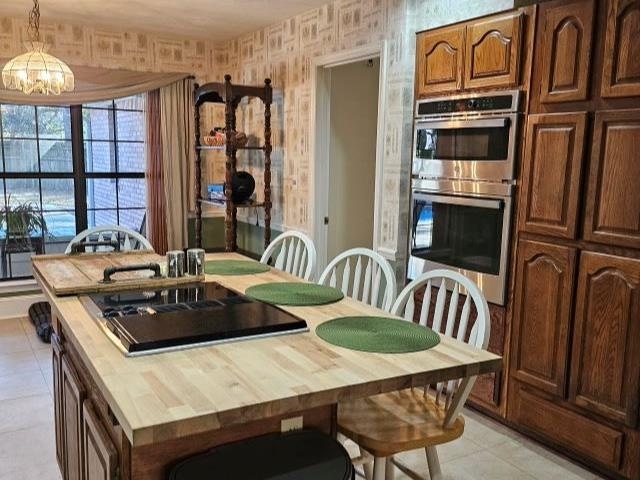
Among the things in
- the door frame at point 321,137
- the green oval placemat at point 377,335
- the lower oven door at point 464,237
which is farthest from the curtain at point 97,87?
the green oval placemat at point 377,335

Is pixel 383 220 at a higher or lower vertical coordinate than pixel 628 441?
higher

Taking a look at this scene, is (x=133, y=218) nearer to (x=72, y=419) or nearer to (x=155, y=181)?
(x=155, y=181)

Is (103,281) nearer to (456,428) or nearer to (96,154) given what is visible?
(456,428)

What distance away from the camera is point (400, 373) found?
1.40m

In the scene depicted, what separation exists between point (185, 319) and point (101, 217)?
12.5ft

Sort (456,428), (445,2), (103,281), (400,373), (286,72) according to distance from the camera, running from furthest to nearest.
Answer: (286,72) → (445,2) → (103,281) → (456,428) → (400,373)

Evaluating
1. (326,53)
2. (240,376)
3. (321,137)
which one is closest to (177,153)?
(321,137)

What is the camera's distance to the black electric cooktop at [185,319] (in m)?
1.50

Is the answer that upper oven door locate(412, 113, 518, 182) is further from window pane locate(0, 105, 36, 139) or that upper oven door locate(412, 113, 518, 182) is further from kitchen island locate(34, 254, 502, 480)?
window pane locate(0, 105, 36, 139)

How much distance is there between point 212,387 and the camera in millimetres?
1263

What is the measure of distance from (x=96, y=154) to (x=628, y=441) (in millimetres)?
4573

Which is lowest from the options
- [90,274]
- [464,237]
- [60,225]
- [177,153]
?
[60,225]

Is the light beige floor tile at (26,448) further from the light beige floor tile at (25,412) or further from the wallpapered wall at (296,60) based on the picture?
the wallpapered wall at (296,60)

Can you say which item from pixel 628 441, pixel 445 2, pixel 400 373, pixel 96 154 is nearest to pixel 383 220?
pixel 445 2
